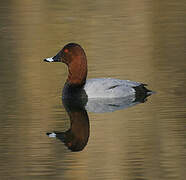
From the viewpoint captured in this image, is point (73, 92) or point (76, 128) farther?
point (73, 92)

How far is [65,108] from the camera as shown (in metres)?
9.81

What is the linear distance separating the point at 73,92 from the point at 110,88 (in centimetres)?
46

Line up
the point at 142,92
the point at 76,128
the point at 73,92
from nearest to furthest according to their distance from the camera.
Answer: the point at 76,128, the point at 142,92, the point at 73,92

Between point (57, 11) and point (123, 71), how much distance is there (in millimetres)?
5988

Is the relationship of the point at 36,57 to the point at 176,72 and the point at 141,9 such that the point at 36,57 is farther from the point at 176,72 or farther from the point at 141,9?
the point at 141,9

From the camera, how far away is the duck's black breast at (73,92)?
10.2 meters

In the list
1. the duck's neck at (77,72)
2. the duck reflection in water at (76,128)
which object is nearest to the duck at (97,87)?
the duck's neck at (77,72)

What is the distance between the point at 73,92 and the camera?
33.7 feet

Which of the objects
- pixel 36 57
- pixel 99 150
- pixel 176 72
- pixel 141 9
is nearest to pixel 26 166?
pixel 99 150

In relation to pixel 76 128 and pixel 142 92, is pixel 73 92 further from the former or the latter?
pixel 76 128

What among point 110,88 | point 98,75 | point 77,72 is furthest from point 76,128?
point 98,75

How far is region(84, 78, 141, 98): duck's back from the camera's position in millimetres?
10109

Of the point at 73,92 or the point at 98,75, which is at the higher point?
the point at 73,92

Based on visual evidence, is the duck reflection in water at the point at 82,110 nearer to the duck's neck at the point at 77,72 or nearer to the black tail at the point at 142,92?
the black tail at the point at 142,92
